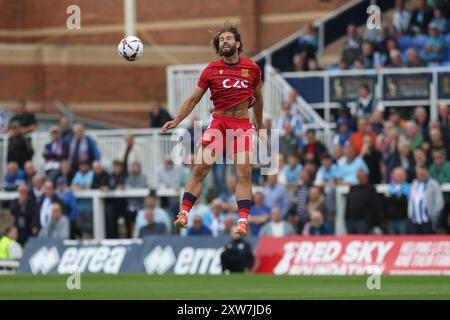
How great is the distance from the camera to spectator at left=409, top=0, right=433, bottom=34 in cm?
3153

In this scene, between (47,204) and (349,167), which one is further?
(47,204)

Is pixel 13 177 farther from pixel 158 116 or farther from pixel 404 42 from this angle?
pixel 404 42

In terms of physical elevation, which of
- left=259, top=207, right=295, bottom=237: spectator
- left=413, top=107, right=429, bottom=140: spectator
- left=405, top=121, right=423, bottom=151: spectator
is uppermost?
left=413, top=107, right=429, bottom=140: spectator

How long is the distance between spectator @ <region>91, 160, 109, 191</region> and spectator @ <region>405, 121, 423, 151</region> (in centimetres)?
722

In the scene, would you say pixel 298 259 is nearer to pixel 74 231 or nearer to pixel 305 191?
pixel 305 191

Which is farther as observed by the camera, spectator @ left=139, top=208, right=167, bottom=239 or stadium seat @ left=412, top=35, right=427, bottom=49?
stadium seat @ left=412, top=35, right=427, bottom=49

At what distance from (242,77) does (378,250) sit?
834 cm

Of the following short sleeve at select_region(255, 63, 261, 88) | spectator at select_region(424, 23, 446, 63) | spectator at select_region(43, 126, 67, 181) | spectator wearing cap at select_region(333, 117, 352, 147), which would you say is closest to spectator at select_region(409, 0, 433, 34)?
spectator at select_region(424, 23, 446, 63)

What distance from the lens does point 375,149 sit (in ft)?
88.8

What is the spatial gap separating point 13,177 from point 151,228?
474 centimetres

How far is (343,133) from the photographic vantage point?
28250 mm

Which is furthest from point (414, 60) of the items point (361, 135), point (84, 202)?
point (84, 202)

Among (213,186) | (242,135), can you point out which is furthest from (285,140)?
(242,135)

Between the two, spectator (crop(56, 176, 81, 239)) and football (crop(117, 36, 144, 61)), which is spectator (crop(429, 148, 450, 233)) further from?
football (crop(117, 36, 144, 61))
